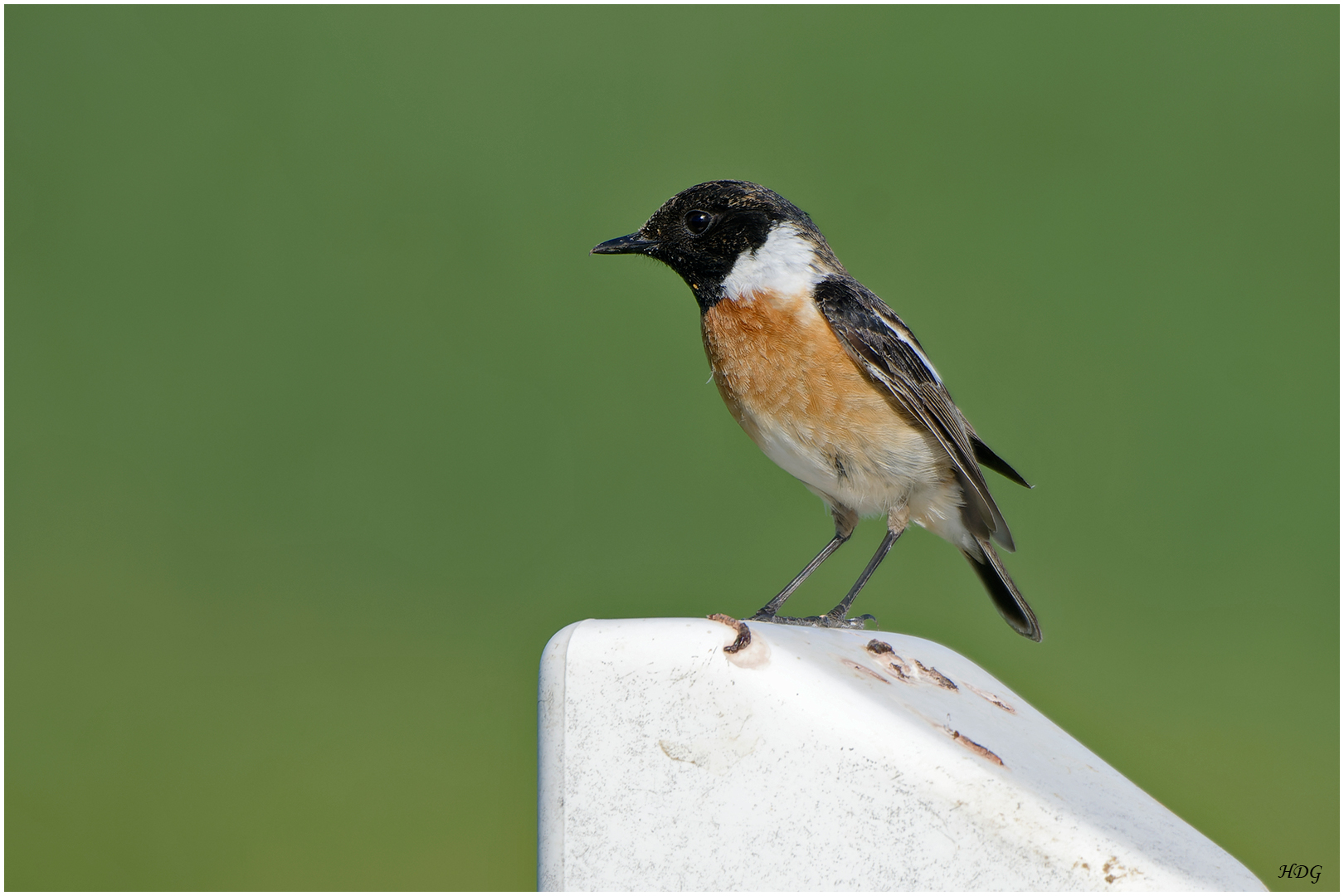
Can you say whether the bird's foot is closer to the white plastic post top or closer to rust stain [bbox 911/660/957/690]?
rust stain [bbox 911/660/957/690]

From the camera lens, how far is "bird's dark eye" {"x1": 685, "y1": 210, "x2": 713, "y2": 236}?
152 inches

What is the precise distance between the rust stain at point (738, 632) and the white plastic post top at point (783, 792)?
11 mm

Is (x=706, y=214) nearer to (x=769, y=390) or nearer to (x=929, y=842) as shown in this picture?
(x=769, y=390)

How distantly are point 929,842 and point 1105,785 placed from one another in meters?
0.46

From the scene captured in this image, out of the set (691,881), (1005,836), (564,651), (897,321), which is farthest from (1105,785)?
(897,321)

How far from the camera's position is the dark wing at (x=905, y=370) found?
3.71 meters

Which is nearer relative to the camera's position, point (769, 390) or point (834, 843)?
point (834, 843)

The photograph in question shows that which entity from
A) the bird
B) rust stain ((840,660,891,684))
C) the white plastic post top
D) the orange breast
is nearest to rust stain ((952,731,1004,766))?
the white plastic post top

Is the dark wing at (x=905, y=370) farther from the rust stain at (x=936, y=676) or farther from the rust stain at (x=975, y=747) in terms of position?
the rust stain at (x=975, y=747)

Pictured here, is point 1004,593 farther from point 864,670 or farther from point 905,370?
point 864,670

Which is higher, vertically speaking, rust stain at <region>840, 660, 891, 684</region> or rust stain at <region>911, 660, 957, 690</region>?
rust stain at <region>840, 660, 891, 684</region>

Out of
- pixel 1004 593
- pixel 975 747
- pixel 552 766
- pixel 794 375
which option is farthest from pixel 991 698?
pixel 1004 593

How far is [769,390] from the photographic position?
3629 millimetres

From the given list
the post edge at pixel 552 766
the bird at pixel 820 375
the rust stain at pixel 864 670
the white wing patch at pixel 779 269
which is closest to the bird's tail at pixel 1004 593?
the bird at pixel 820 375
